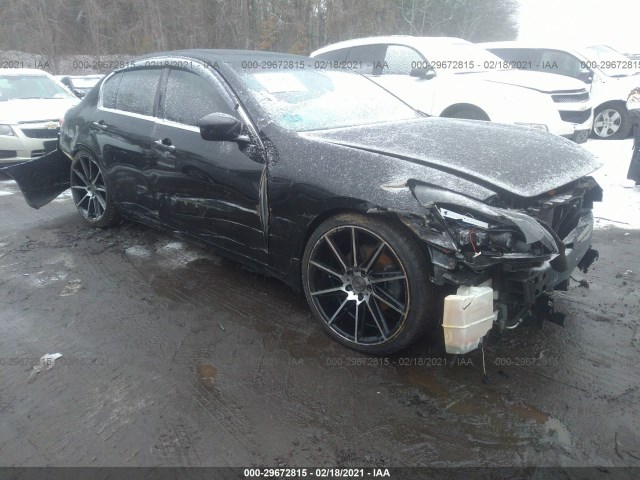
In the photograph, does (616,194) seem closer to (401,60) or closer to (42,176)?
(401,60)

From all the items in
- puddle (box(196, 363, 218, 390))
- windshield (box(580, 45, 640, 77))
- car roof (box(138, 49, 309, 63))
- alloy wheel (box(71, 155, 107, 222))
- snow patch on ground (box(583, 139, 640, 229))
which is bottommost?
snow patch on ground (box(583, 139, 640, 229))

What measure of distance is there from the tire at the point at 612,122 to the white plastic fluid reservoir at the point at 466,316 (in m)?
9.15

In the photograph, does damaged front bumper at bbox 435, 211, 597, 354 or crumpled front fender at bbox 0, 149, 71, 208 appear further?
crumpled front fender at bbox 0, 149, 71, 208

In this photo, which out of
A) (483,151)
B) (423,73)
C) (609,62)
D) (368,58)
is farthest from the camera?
(609,62)

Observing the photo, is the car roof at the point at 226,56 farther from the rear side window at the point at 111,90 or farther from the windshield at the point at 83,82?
the windshield at the point at 83,82

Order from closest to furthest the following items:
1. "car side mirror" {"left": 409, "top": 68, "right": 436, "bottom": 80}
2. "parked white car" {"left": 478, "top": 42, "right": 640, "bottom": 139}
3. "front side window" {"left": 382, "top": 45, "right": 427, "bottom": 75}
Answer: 1. "car side mirror" {"left": 409, "top": 68, "right": 436, "bottom": 80}
2. "front side window" {"left": 382, "top": 45, "right": 427, "bottom": 75}
3. "parked white car" {"left": 478, "top": 42, "right": 640, "bottom": 139}

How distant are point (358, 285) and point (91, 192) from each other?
3473 millimetres

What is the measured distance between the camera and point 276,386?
2664mm

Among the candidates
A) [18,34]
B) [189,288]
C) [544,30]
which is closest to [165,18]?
[18,34]

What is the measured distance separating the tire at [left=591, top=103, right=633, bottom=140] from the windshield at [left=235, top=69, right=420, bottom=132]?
7.55m

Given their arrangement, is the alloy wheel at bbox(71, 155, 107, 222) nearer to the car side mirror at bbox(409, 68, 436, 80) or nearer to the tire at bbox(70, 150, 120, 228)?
the tire at bbox(70, 150, 120, 228)

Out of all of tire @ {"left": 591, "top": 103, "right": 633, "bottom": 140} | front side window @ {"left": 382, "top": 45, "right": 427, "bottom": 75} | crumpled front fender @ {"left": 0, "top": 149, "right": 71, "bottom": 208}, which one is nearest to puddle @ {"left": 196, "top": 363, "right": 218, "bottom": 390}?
crumpled front fender @ {"left": 0, "top": 149, "right": 71, "bottom": 208}

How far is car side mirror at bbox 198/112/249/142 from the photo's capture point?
3.06m

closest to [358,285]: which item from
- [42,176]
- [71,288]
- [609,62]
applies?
[71,288]
